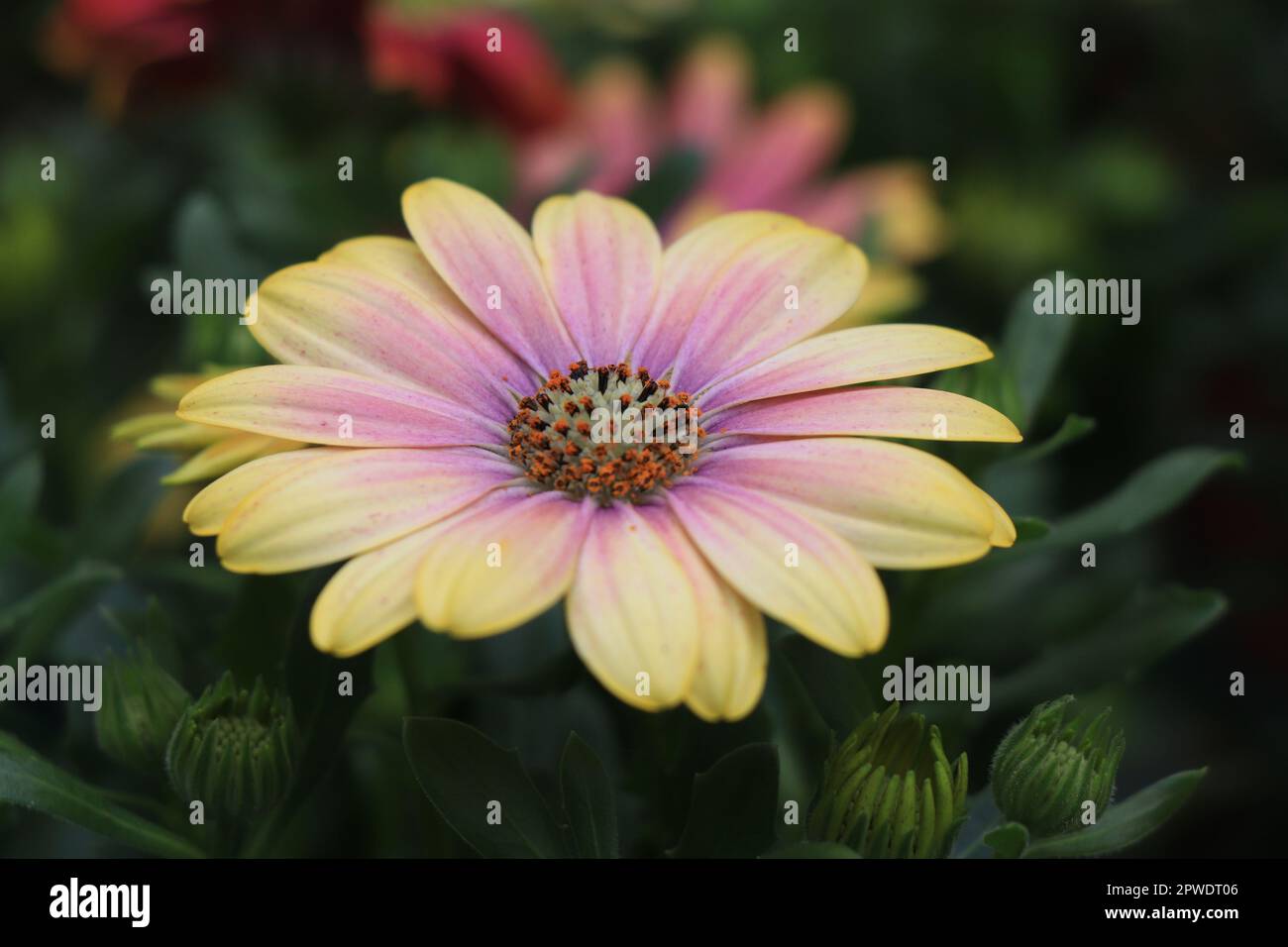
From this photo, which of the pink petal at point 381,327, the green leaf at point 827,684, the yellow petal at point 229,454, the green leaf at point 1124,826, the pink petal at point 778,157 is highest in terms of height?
the pink petal at point 778,157

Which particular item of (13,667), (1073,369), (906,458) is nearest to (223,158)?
(13,667)

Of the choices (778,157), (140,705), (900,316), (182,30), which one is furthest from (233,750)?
(778,157)

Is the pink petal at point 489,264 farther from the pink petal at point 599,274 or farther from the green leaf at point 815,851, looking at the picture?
the green leaf at point 815,851

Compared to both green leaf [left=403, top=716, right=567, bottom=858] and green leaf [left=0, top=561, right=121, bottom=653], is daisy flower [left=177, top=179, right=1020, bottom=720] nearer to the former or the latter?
green leaf [left=403, top=716, right=567, bottom=858]

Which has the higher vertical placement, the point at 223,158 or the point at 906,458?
the point at 223,158

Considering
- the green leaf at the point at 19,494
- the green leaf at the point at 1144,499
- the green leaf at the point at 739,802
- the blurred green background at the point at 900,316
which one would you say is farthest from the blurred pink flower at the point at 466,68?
the green leaf at the point at 739,802

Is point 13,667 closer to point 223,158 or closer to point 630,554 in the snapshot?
point 630,554
